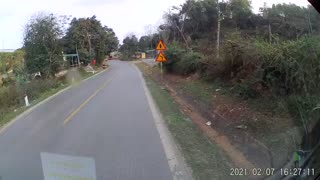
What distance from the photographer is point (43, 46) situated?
142 feet

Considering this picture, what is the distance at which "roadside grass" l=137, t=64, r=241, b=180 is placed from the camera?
7.65m

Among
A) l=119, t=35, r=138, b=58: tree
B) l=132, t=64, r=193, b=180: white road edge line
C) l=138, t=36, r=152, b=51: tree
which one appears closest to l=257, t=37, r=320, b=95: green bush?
l=132, t=64, r=193, b=180: white road edge line

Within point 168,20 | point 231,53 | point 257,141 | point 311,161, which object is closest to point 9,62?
point 168,20

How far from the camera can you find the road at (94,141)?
8.18 m

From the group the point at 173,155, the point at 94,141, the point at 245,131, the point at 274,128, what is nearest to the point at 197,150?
the point at 173,155

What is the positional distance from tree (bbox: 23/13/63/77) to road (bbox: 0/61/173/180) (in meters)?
24.0

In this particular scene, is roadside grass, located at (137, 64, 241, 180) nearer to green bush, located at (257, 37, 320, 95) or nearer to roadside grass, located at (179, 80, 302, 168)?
roadside grass, located at (179, 80, 302, 168)

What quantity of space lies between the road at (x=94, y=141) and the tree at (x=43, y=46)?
2404 centimetres

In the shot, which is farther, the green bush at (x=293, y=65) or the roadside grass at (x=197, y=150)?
the green bush at (x=293, y=65)

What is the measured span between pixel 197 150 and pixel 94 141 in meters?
2.91

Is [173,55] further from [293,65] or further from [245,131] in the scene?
[245,131]

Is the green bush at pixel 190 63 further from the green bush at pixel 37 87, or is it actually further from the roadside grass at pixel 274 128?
the roadside grass at pixel 274 128

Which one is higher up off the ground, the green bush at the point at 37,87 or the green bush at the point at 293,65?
the green bush at the point at 293,65

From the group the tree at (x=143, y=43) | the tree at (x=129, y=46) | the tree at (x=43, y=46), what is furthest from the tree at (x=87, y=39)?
the tree at (x=129, y=46)
